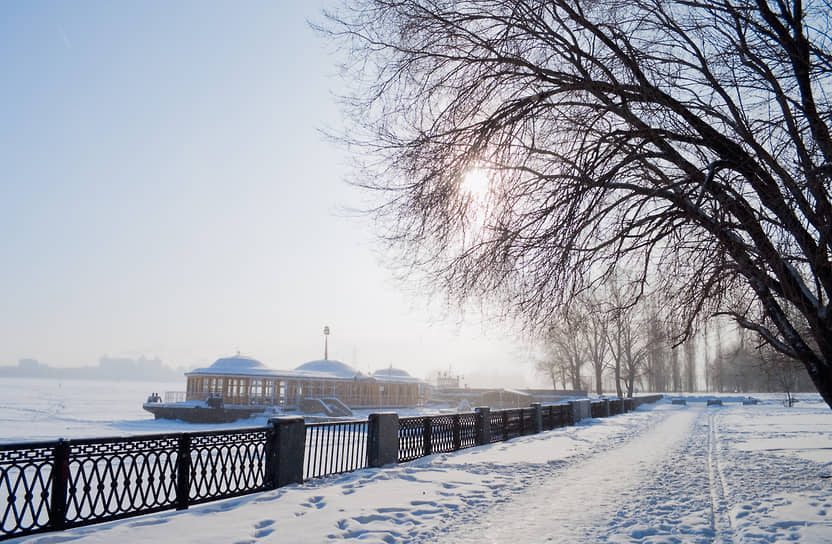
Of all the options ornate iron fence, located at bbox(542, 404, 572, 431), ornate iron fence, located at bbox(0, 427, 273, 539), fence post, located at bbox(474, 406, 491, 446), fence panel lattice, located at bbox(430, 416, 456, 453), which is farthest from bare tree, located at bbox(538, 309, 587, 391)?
ornate iron fence, located at bbox(0, 427, 273, 539)

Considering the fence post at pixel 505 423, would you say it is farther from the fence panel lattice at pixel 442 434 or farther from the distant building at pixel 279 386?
the distant building at pixel 279 386

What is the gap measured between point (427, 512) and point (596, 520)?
2.23m

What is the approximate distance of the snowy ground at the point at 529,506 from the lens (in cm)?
655

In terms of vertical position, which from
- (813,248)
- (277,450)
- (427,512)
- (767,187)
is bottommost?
(427,512)

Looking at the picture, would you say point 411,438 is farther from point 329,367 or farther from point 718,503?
point 329,367

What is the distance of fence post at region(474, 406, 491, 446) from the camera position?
16.3m

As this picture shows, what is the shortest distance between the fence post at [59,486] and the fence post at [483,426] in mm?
11486

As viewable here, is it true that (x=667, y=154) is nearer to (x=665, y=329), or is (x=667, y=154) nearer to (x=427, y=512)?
(x=665, y=329)

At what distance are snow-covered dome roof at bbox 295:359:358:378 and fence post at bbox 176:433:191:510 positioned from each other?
1905 inches

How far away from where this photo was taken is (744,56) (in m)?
7.32

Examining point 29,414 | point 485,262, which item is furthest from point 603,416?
point 29,414

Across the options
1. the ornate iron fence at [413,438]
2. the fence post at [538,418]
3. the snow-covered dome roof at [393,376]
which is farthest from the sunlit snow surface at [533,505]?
the snow-covered dome roof at [393,376]

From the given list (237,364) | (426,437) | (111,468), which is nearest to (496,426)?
(426,437)

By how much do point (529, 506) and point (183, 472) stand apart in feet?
16.2
